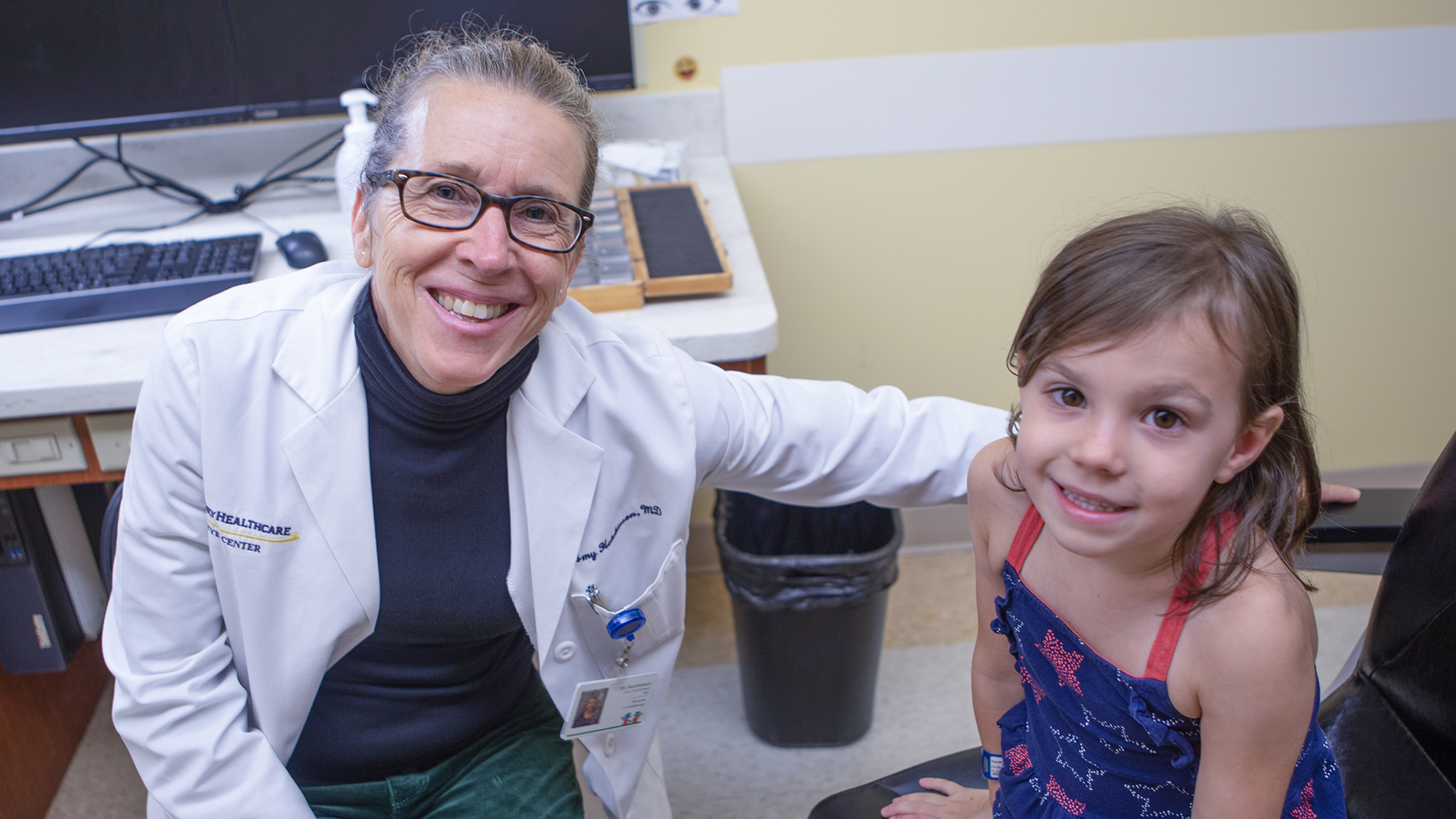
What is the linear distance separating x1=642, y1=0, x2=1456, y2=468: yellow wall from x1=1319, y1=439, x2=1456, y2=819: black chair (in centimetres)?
113

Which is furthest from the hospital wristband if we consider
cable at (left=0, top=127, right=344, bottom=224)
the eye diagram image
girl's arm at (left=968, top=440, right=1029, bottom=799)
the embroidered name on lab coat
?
cable at (left=0, top=127, right=344, bottom=224)

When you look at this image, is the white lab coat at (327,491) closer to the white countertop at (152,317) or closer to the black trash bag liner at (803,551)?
the white countertop at (152,317)

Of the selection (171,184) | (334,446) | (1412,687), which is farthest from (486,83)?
(171,184)

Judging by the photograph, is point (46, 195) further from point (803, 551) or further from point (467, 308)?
point (803, 551)

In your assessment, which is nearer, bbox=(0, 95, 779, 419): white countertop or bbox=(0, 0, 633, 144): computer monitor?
bbox=(0, 95, 779, 419): white countertop

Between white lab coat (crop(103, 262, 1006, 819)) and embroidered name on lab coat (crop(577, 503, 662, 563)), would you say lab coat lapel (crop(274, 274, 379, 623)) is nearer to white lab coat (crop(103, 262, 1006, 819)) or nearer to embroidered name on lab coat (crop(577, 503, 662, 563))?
white lab coat (crop(103, 262, 1006, 819))

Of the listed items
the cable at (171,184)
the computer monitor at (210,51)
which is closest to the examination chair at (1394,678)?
the computer monitor at (210,51)

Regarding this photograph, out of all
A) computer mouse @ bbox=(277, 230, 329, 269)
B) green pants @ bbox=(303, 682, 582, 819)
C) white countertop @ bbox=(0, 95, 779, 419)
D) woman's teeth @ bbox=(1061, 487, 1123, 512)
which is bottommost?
green pants @ bbox=(303, 682, 582, 819)

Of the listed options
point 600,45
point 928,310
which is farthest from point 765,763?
point 600,45

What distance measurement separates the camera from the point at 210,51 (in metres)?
1.62

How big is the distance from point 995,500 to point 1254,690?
1.00 feet

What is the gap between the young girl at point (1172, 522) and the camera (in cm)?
77

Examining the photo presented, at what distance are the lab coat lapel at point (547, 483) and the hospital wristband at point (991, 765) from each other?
488 millimetres

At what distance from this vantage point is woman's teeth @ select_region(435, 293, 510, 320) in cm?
96
